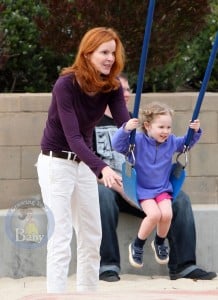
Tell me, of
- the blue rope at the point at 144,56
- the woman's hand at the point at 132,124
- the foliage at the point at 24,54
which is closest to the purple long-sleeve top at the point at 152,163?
the blue rope at the point at 144,56

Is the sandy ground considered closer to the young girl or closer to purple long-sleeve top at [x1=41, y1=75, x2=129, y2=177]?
the young girl

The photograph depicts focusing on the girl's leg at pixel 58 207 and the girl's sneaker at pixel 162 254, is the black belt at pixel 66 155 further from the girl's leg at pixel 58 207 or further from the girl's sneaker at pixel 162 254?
the girl's sneaker at pixel 162 254

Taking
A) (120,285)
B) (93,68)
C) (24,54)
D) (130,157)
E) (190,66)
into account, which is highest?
(93,68)

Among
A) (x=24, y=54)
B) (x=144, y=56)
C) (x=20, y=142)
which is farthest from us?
(x=24, y=54)

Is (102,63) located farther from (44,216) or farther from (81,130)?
Result: (44,216)

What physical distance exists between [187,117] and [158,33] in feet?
4.59

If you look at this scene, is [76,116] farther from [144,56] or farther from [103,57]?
[144,56]

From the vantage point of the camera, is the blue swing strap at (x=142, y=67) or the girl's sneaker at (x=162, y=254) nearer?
the blue swing strap at (x=142, y=67)

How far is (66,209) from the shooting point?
231 inches

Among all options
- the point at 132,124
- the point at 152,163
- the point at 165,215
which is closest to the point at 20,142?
the point at 152,163

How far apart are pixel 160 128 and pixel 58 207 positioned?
3.68 ft

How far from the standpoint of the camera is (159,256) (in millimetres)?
6785

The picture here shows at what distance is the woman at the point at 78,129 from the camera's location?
5.78 meters

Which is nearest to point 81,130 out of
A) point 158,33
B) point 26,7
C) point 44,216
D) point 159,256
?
point 159,256
